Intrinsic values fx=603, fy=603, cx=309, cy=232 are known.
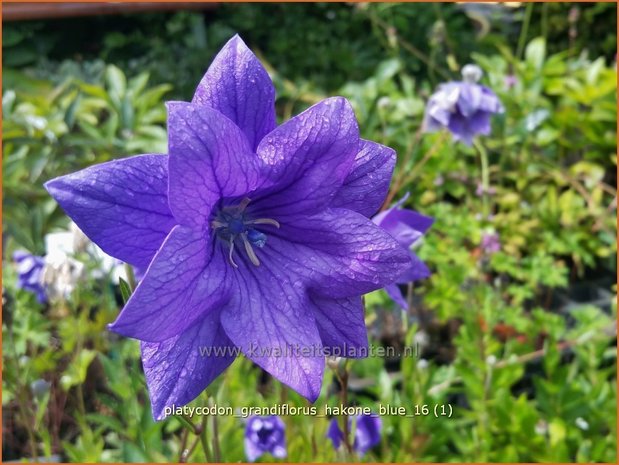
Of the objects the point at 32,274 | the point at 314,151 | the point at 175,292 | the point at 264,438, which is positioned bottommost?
the point at 264,438

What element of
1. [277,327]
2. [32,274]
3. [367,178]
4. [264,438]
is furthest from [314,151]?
[32,274]

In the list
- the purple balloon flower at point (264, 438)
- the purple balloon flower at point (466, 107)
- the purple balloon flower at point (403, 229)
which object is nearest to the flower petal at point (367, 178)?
the purple balloon flower at point (403, 229)

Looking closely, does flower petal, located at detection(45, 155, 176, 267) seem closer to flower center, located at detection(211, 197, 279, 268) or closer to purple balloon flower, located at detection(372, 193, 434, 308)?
flower center, located at detection(211, 197, 279, 268)

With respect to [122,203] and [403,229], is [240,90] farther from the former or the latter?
[403,229]

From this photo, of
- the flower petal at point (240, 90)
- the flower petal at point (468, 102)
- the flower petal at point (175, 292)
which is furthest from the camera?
the flower petal at point (468, 102)

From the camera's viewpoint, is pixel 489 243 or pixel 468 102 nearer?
pixel 468 102

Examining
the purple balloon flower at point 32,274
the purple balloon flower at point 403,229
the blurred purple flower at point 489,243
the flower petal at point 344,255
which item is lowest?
the blurred purple flower at point 489,243

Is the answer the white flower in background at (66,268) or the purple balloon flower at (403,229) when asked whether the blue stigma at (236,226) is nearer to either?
the purple balloon flower at (403,229)
